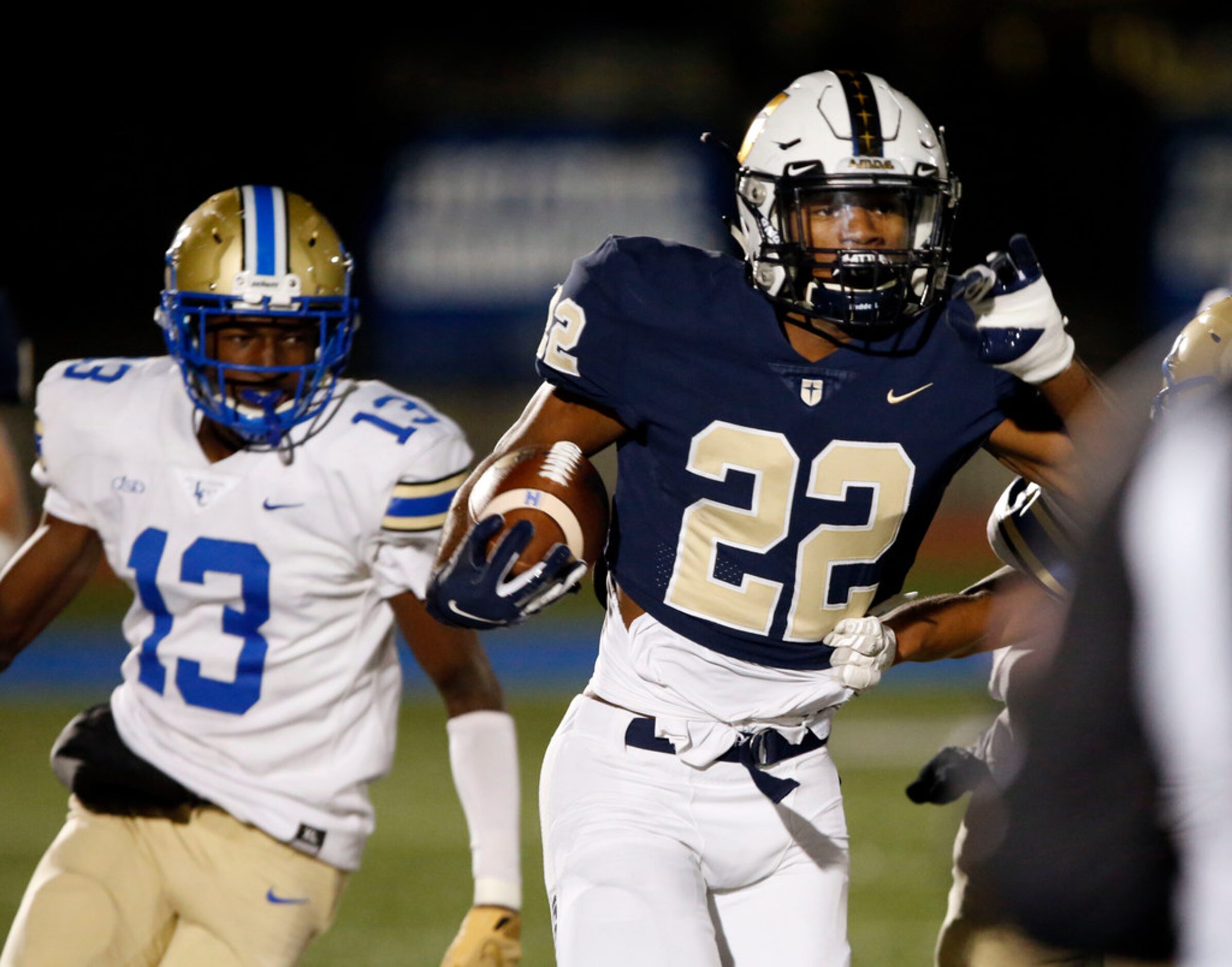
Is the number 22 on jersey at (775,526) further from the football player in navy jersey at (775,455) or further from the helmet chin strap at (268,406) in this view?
the helmet chin strap at (268,406)

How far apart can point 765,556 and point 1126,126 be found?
11.0 metres

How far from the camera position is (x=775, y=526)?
240 cm

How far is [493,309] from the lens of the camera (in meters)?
12.2

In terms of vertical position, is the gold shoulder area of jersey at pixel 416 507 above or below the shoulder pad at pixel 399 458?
below

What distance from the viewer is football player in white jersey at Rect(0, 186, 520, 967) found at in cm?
263

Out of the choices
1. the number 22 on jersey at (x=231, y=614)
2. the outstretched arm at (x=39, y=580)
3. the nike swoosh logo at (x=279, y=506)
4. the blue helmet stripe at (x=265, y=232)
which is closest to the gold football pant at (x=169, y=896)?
the number 22 on jersey at (x=231, y=614)

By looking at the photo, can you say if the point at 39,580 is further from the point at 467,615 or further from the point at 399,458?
the point at 467,615

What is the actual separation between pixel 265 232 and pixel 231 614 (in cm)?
68

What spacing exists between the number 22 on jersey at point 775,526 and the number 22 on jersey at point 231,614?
0.72 metres

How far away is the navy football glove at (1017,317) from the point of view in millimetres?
2281

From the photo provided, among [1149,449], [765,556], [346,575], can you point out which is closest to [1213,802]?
[1149,449]

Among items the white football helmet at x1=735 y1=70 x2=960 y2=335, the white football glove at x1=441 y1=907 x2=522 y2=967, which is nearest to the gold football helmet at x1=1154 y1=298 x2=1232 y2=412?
the white football helmet at x1=735 y1=70 x2=960 y2=335

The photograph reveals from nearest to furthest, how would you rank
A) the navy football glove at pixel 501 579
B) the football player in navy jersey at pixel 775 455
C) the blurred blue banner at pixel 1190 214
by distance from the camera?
the navy football glove at pixel 501 579
the football player in navy jersey at pixel 775 455
the blurred blue banner at pixel 1190 214

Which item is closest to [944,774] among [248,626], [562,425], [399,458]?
[562,425]
